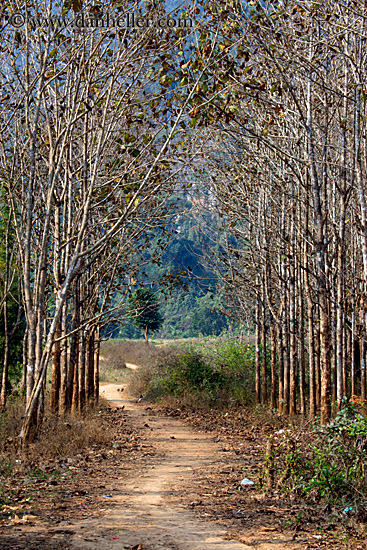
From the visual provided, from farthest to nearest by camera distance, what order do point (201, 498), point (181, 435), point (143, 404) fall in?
point (143, 404) < point (181, 435) < point (201, 498)

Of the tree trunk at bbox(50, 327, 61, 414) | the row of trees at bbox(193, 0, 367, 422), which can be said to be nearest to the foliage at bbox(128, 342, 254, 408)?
the row of trees at bbox(193, 0, 367, 422)

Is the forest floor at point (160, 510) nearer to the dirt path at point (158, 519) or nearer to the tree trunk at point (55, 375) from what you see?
the dirt path at point (158, 519)

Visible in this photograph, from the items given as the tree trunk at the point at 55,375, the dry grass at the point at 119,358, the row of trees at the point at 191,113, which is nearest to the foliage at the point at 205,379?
the row of trees at the point at 191,113

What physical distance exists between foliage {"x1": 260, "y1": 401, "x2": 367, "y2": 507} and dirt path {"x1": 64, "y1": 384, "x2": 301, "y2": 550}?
1.08m

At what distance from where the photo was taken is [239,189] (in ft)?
49.3

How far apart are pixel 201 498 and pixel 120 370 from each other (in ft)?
106

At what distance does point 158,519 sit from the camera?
5852 mm

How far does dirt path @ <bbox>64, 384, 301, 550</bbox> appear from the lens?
195 inches

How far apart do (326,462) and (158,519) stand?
2012 millimetres

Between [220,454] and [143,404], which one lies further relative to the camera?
[143,404]

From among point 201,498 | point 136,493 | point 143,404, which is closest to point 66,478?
point 136,493

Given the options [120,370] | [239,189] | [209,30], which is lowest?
[120,370]

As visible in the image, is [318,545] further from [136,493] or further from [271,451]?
[136,493]

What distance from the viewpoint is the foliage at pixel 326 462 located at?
5.91 m
